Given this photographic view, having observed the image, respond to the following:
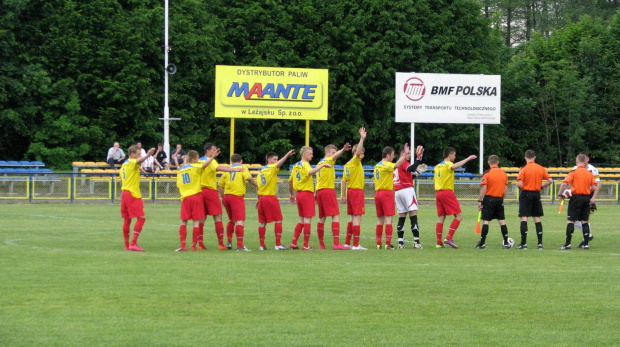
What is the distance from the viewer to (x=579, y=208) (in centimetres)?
1834

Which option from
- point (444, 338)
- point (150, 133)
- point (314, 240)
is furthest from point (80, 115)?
point (444, 338)

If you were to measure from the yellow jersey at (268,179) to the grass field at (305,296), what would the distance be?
1.34 metres

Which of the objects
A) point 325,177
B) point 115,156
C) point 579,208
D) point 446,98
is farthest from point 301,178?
point 446,98

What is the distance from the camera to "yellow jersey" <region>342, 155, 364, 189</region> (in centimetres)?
1770

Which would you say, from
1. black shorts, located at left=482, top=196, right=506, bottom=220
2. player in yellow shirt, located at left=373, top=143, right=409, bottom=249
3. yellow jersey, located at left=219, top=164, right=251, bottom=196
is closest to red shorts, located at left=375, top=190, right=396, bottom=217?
player in yellow shirt, located at left=373, top=143, right=409, bottom=249

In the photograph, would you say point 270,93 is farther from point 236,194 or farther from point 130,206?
point 130,206

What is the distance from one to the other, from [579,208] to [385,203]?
3804mm

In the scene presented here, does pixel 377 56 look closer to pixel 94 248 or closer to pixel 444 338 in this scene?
pixel 94 248

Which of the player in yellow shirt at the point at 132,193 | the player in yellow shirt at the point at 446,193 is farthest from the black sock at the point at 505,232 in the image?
the player in yellow shirt at the point at 132,193

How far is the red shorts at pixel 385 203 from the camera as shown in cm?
1768

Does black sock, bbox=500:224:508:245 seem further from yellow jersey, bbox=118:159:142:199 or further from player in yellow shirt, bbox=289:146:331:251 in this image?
yellow jersey, bbox=118:159:142:199

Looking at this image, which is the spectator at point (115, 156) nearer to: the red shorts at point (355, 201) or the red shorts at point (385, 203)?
the red shorts at point (355, 201)

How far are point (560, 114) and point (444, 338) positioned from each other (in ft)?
153

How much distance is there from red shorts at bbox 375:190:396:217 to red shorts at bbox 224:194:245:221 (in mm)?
2487
